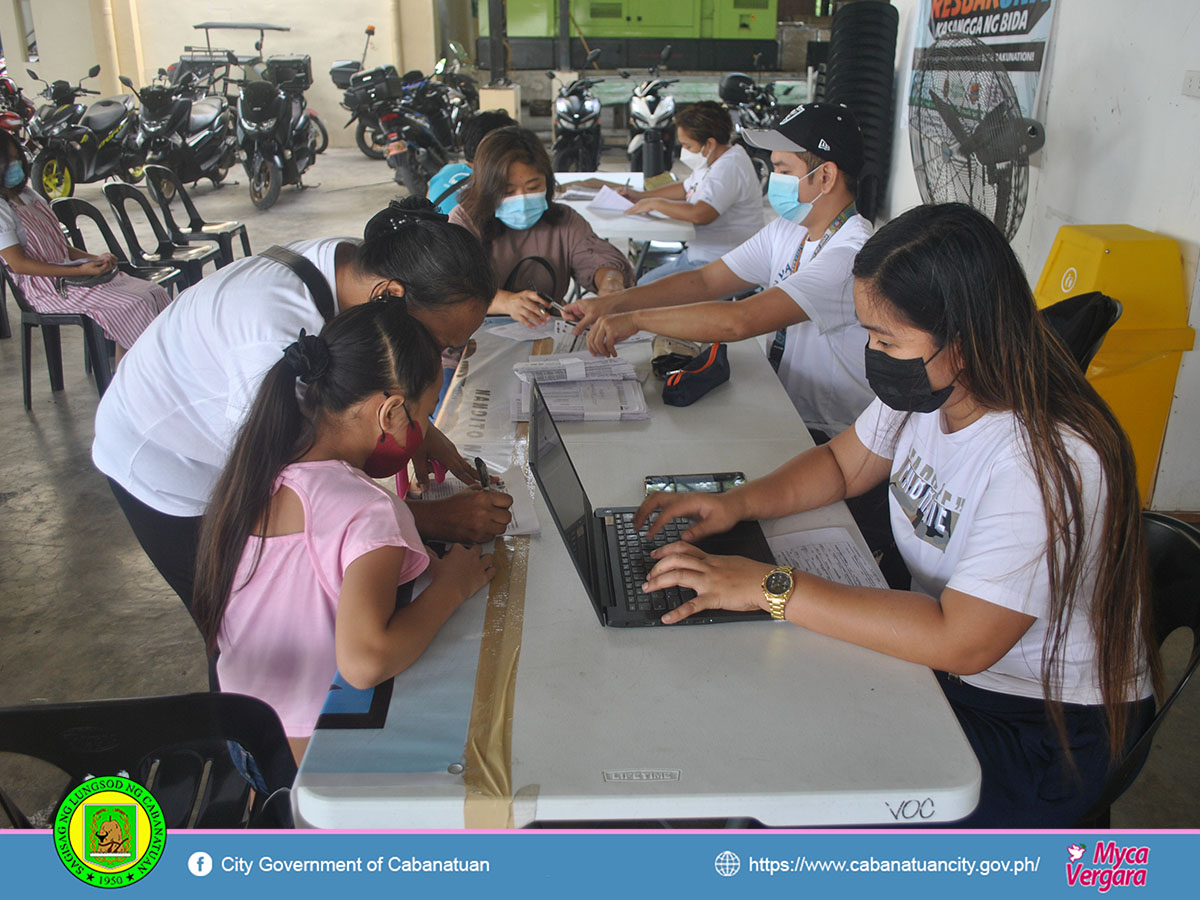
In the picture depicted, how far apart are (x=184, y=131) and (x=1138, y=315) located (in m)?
7.68

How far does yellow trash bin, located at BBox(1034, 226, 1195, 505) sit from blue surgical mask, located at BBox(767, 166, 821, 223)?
744 mm

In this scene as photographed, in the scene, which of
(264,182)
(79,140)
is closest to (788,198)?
(264,182)

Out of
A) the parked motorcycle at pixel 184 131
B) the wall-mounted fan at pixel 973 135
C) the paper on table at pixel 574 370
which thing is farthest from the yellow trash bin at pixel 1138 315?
the parked motorcycle at pixel 184 131

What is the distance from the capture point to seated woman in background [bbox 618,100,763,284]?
3.85m

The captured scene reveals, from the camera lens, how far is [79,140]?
7125 mm

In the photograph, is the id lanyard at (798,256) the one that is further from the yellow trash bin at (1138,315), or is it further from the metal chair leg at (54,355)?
the metal chair leg at (54,355)

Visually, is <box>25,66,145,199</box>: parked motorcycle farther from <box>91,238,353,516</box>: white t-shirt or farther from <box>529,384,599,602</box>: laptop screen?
<box>529,384,599,602</box>: laptop screen

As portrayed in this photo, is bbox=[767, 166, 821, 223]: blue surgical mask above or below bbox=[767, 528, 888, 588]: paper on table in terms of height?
above

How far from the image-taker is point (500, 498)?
141cm

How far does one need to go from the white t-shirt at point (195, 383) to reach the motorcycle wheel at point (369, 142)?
8.30 metres

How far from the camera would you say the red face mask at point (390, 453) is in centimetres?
140

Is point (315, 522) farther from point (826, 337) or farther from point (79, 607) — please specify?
point (79, 607)
